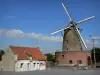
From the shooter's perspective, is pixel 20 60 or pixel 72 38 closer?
pixel 20 60

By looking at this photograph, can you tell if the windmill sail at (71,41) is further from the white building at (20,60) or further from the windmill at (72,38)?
the white building at (20,60)

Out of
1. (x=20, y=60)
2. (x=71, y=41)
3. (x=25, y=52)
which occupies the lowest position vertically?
(x=20, y=60)

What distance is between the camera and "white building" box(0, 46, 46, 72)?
44.9 meters

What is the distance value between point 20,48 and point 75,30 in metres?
16.8

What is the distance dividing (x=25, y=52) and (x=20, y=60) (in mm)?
3711

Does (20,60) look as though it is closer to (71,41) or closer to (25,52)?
(25,52)

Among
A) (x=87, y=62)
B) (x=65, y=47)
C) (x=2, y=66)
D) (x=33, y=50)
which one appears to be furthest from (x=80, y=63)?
(x=2, y=66)

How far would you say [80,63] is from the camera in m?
60.0

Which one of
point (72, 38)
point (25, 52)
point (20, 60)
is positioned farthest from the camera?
point (72, 38)

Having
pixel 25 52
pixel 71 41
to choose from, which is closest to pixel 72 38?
pixel 71 41

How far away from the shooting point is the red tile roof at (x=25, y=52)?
46475mm

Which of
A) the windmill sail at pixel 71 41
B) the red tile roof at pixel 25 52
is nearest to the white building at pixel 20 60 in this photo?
the red tile roof at pixel 25 52

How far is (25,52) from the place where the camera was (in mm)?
49156

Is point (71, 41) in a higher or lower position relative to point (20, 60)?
higher
